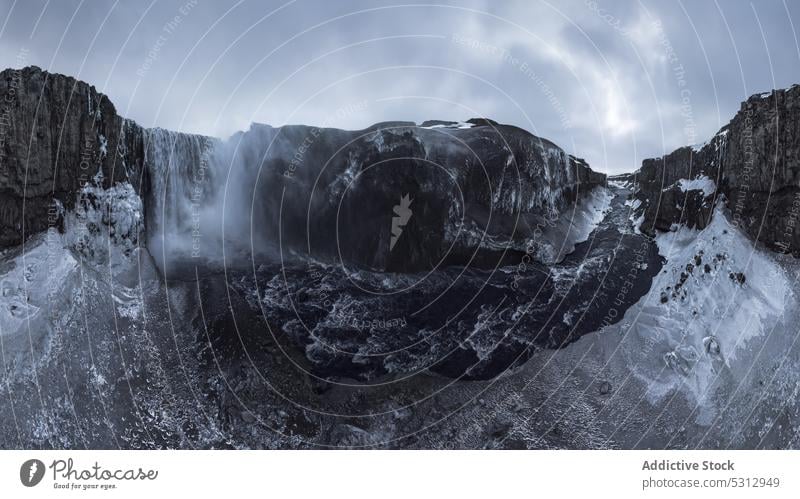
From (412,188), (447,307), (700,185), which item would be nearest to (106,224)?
(447,307)

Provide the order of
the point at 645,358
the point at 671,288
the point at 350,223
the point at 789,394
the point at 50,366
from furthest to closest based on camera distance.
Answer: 1. the point at 350,223
2. the point at 671,288
3. the point at 645,358
4. the point at 50,366
5. the point at 789,394

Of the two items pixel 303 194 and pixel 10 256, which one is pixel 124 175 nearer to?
pixel 10 256

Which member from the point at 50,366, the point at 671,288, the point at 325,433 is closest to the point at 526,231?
the point at 671,288

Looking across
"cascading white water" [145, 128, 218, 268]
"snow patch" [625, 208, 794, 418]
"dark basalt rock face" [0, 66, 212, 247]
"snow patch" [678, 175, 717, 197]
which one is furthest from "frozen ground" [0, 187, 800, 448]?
"cascading white water" [145, 128, 218, 268]

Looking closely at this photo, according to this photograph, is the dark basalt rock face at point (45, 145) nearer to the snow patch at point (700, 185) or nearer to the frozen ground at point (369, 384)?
the frozen ground at point (369, 384)

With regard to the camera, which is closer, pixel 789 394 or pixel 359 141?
pixel 789 394

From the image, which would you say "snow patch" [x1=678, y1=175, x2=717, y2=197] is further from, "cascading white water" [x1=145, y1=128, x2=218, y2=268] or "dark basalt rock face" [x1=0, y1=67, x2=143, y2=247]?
"dark basalt rock face" [x1=0, y1=67, x2=143, y2=247]
